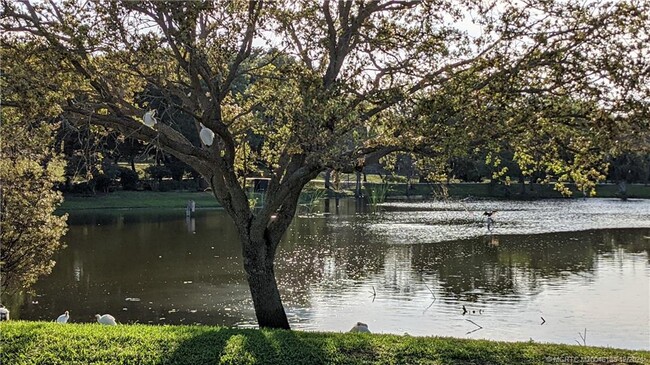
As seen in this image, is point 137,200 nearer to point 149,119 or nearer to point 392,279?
point 392,279

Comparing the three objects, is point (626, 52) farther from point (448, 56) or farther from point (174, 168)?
point (174, 168)

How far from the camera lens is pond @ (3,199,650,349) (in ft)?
49.0

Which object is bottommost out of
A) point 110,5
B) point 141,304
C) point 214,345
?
point 141,304

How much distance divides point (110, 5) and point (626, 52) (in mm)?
6500

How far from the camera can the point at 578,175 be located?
1006 cm

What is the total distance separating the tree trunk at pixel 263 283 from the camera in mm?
10523

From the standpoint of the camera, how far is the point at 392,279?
19922 millimetres

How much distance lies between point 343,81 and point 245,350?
3.74 meters

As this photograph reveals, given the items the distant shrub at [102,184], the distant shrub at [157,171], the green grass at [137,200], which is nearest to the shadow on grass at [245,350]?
the green grass at [137,200]

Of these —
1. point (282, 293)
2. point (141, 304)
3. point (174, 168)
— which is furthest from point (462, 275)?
point (174, 168)

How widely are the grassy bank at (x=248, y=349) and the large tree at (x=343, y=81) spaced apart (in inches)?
92.4

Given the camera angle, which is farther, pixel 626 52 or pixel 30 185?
pixel 30 185

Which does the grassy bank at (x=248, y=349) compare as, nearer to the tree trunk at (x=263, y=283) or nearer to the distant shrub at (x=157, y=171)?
the tree trunk at (x=263, y=283)

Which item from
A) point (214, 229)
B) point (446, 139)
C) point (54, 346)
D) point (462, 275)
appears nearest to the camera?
point (54, 346)
